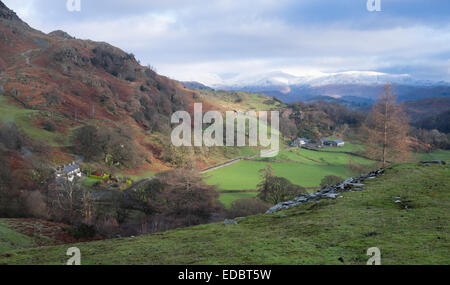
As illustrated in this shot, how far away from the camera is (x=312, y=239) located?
391 inches

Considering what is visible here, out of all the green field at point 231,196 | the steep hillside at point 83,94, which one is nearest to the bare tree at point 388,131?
the green field at point 231,196

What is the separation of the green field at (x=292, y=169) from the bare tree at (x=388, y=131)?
21.6 metres

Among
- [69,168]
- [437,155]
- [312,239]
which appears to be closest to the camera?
[312,239]

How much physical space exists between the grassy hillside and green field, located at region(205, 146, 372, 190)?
36.5 metres

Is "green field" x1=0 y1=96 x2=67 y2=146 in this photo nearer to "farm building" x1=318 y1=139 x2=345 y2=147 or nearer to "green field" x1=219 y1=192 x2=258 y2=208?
"green field" x1=219 y1=192 x2=258 y2=208

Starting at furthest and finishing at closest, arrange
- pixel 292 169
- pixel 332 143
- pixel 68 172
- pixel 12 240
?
pixel 332 143
pixel 292 169
pixel 68 172
pixel 12 240

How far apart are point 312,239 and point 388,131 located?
84.2ft

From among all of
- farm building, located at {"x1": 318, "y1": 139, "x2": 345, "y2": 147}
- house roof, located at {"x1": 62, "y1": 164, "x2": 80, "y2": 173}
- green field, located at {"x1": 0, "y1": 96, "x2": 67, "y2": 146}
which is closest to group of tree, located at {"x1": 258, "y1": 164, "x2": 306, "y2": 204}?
house roof, located at {"x1": 62, "y1": 164, "x2": 80, "y2": 173}

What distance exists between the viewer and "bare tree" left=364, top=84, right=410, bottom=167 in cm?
3016

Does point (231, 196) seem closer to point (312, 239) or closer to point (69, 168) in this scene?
point (69, 168)

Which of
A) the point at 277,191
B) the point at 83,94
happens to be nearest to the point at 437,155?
the point at 277,191

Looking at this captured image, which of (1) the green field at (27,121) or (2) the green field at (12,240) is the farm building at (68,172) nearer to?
(1) the green field at (27,121)

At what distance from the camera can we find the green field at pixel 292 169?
59.3 metres

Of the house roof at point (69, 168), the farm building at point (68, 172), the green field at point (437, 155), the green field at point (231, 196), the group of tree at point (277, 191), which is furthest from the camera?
the green field at point (437, 155)
